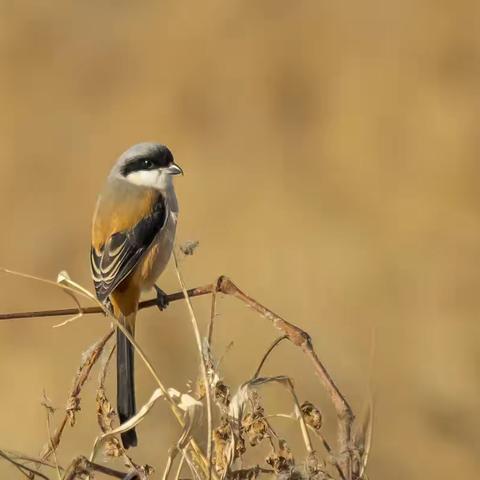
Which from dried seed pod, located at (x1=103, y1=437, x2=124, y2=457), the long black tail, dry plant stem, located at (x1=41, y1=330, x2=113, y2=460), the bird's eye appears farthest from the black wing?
dried seed pod, located at (x1=103, y1=437, x2=124, y2=457)

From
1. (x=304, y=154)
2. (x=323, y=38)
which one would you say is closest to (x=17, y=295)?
(x=304, y=154)

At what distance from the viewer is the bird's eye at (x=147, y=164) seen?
343cm

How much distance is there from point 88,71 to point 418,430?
204 inches

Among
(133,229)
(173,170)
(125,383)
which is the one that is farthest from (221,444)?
(173,170)

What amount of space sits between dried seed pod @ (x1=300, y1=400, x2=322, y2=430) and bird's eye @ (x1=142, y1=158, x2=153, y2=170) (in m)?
1.93

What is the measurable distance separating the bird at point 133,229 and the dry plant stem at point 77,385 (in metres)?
1.13

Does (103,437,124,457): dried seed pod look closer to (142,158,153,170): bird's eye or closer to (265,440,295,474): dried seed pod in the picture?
(265,440,295,474): dried seed pod

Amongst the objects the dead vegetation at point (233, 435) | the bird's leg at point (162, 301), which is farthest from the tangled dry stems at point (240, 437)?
the bird's leg at point (162, 301)

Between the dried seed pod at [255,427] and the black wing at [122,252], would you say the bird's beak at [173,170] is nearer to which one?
the black wing at [122,252]

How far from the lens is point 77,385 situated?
1.70m

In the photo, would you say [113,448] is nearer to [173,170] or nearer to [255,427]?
[255,427]

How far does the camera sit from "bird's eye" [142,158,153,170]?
3427 mm

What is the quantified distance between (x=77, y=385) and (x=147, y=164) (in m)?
1.79

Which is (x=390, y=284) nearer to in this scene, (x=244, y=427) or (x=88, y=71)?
(x=88, y=71)
